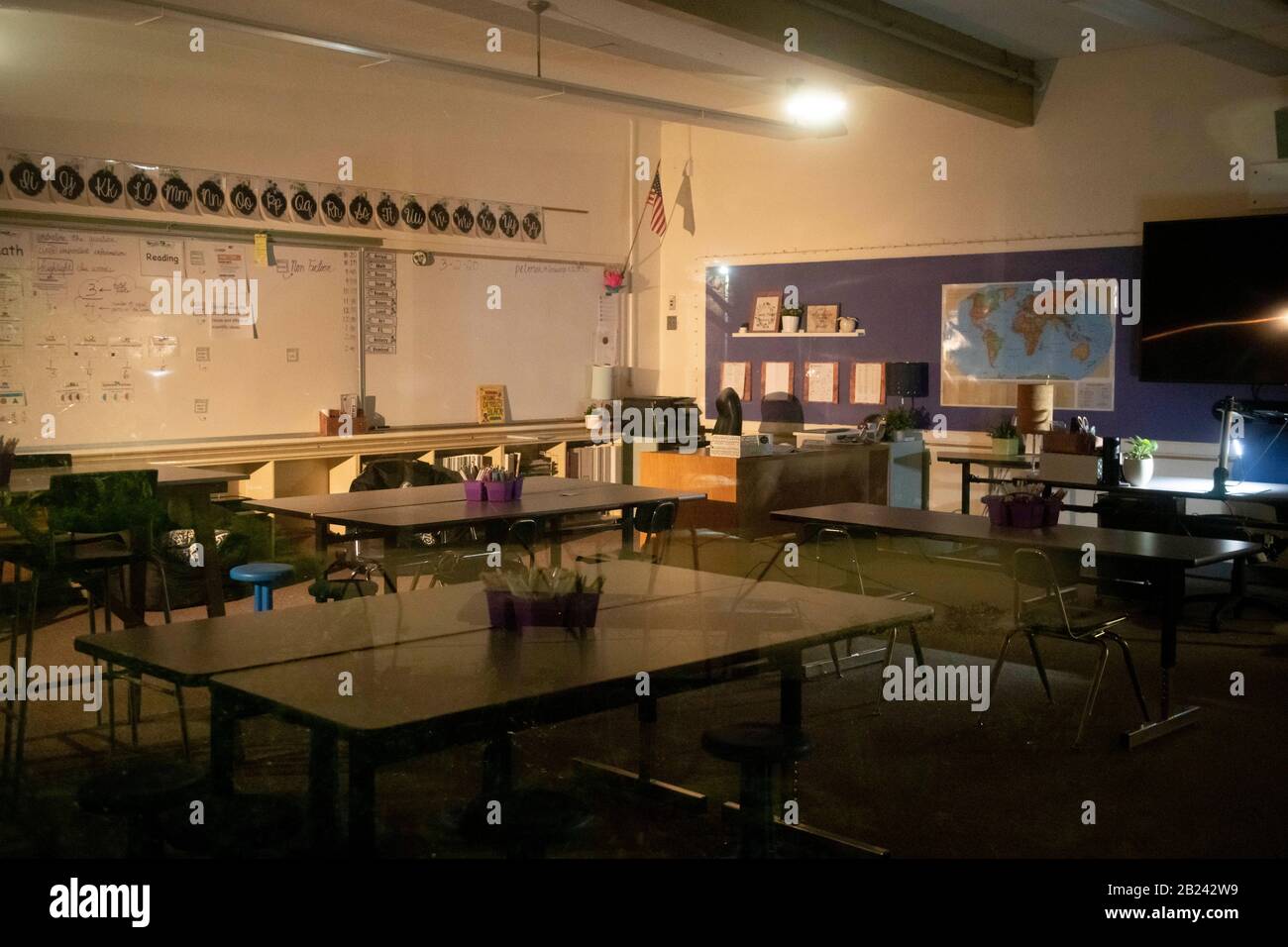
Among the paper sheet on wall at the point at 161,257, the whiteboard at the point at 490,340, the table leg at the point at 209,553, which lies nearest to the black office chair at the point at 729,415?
the whiteboard at the point at 490,340

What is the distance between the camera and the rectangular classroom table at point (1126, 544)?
196 inches

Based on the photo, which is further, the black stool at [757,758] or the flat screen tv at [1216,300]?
the flat screen tv at [1216,300]

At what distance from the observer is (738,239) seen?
11.0 metres

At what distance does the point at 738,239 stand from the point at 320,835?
8.78 meters

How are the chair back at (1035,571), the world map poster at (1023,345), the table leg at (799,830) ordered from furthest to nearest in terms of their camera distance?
the world map poster at (1023,345), the chair back at (1035,571), the table leg at (799,830)

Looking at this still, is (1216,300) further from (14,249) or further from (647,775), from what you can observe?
(14,249)

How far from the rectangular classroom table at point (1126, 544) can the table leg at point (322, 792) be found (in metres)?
3.22

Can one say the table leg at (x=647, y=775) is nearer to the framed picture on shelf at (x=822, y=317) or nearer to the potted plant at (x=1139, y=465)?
the potted plant at (x=1139, y=465)

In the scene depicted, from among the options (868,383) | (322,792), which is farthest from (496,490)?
(868,383)

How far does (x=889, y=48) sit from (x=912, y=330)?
2533mm

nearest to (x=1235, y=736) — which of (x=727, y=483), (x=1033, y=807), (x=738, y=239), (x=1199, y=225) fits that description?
(x=1033, y=807)

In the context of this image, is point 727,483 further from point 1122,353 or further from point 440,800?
point 440,800

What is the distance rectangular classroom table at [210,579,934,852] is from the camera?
264 centimetres

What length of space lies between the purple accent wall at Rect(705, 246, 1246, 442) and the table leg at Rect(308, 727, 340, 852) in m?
7.37
